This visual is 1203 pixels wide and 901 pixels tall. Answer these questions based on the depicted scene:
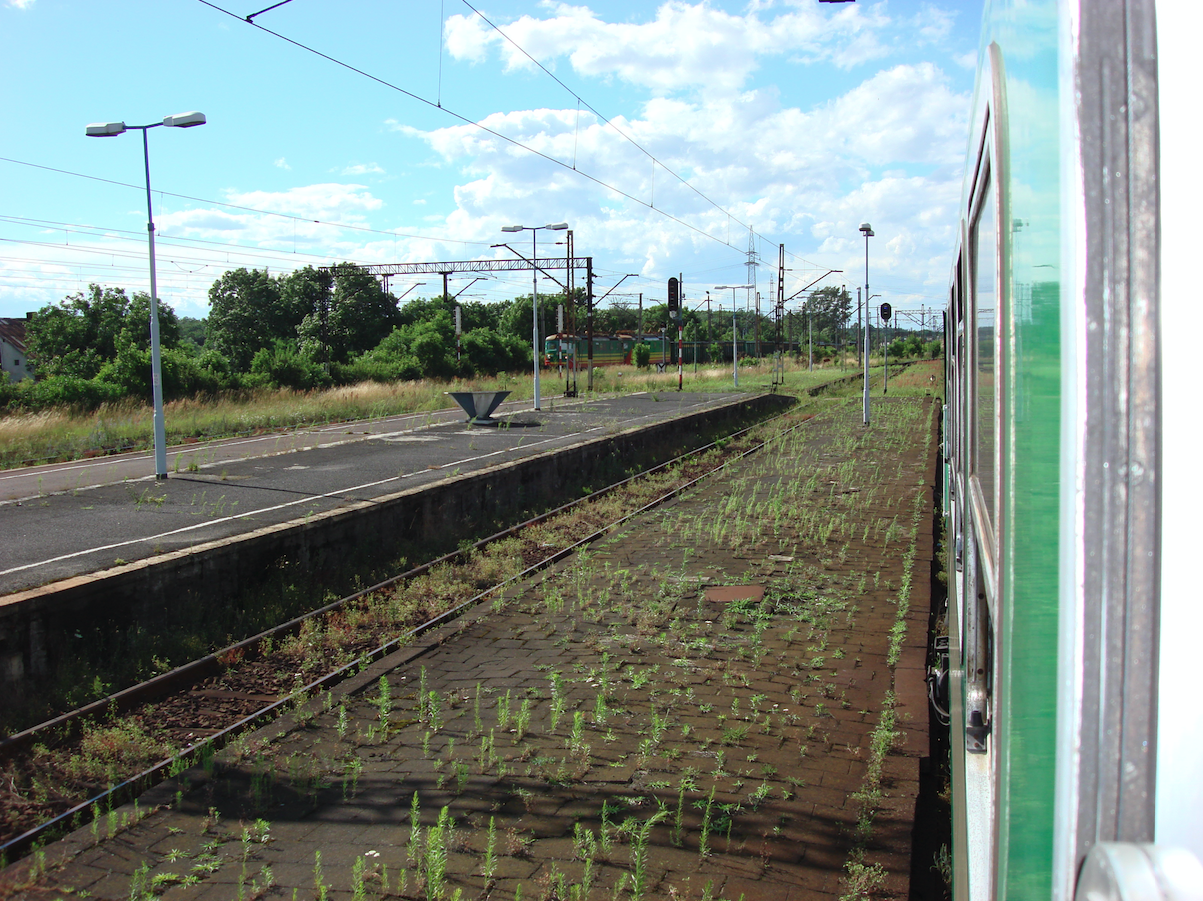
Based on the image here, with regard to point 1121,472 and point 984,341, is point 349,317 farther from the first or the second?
point 1121,472

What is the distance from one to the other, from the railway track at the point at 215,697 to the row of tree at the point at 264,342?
22.5 metres

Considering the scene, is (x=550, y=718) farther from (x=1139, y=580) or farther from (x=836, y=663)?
(x=1139, y=580)

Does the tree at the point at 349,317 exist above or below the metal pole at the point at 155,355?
above

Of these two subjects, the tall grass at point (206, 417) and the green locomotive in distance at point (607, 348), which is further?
the green locomotive in distance at point (607, 348)

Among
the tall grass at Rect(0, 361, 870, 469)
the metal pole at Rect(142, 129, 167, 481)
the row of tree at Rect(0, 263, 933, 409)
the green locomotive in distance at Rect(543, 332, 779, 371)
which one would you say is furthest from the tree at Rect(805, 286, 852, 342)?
the metal pole at Rect(142, 129, 167, 481)

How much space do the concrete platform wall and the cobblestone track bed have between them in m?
2.26

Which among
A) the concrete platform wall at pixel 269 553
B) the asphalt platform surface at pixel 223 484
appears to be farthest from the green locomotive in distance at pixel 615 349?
the concrete platform wall at pixel 269 553

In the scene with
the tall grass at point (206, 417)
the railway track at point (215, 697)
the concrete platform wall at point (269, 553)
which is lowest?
the railway track at point (215, 697)

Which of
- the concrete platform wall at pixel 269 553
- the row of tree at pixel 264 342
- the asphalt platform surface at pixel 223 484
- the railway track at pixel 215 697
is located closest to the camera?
the railway track at pixel 215 697

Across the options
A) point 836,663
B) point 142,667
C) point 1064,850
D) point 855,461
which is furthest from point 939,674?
point 855,461

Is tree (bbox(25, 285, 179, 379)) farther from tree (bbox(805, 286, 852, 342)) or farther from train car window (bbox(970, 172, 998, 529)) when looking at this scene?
tree (bbox(805, 286, 852, 342))

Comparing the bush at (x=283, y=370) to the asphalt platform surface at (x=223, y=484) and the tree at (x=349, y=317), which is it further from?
the tree at (x=349, y=317)

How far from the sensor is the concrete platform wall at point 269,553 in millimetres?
6312

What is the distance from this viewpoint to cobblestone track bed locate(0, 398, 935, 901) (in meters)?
3.73
